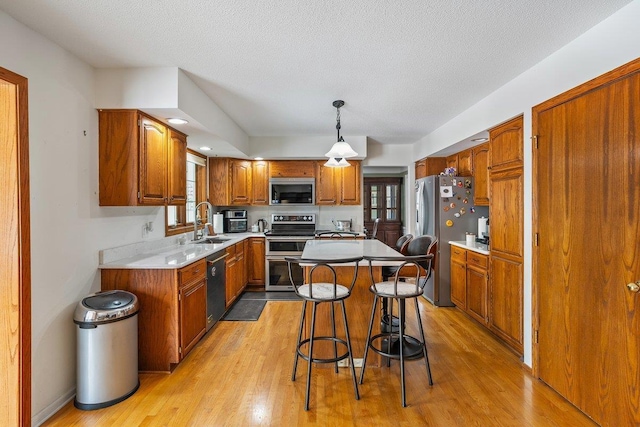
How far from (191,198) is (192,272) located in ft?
7.01

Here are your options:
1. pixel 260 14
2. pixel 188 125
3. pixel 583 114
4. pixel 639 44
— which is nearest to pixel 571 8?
pixel 639 44

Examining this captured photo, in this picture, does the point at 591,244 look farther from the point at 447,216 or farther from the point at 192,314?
the point at 192,314

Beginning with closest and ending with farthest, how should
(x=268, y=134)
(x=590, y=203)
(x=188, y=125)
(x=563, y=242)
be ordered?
(x=590, y=203), (x=563, y=242), (x=188, y=125), (x=268, y=134)

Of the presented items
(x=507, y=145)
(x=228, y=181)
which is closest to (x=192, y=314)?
(x=228, y=181)

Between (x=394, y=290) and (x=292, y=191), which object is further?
(x=292, y=191)

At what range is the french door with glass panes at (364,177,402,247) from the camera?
7.82 m

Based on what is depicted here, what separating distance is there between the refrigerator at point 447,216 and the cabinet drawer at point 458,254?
0.13m

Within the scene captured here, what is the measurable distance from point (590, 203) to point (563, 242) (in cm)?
34

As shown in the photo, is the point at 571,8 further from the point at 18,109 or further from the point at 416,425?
the point at 18,109

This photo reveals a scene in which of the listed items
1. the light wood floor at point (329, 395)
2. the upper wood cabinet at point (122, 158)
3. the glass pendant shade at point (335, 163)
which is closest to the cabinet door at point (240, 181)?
the glass pendant shade at point (335, 163)

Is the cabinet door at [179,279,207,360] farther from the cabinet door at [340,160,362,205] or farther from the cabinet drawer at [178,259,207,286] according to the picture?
the cabinet door at [340,160,362,205]

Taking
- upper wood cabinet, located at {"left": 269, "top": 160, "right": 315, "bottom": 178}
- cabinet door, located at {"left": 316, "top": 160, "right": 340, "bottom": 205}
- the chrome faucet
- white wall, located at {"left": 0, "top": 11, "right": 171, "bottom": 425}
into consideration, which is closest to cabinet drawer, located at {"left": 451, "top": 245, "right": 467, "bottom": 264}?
cabinet door, located at {"left": 316, "top": 160, "right": 340, "bottom": 205}

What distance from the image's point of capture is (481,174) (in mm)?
3748

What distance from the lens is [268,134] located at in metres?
4.89
